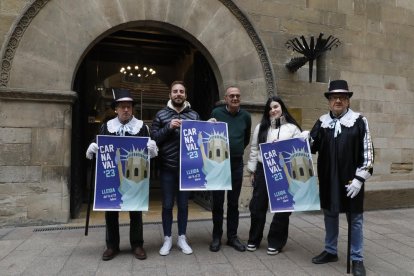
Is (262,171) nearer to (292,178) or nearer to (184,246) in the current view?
(292,178)

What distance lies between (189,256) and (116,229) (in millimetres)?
934

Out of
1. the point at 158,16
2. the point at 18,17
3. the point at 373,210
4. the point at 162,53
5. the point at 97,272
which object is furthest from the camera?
the point at 162,53

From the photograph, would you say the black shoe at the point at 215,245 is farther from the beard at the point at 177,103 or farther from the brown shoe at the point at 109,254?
the beard at the point at 177,103

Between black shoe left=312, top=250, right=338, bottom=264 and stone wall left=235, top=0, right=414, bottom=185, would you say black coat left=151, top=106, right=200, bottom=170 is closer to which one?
black shoe left=312, top=250, right=338, bottom=264

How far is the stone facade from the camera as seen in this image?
5.68 meters

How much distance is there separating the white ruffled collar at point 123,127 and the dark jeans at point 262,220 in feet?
5.21

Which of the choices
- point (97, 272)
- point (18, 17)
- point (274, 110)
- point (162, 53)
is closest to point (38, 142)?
point (18, 17)

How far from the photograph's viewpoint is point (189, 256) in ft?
14.5

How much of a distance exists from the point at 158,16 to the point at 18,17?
219cm

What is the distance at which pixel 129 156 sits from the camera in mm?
4320

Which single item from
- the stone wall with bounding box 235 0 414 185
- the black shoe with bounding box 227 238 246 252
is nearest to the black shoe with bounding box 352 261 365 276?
the black shoe with bounding box 227 238 246 252

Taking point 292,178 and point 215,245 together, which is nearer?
point 292,178

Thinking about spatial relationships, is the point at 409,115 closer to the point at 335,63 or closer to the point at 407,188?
the point at 407,188

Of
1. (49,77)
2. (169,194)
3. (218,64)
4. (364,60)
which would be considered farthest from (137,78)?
(169,194)
